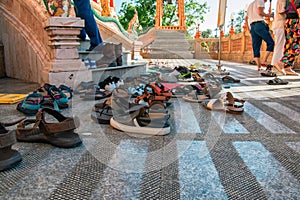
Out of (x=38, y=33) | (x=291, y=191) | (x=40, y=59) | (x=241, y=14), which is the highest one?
(x=241, y=14)

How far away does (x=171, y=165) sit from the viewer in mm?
1081

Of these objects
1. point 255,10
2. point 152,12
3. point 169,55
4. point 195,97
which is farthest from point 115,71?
point 152,12

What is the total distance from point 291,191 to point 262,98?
1.89 m

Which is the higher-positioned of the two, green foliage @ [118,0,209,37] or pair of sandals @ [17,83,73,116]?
green foliage @ [118,0,209,37]

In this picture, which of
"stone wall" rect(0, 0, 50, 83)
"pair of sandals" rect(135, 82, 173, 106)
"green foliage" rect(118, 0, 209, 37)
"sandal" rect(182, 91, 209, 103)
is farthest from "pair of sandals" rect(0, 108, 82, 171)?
"green foliage" rect(118, 0, 209, 37)

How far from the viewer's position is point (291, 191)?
875 millimetres

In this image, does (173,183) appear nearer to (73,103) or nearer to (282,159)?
(282,159)

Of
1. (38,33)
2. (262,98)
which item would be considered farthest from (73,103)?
(262,98)

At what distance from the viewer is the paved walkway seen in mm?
870

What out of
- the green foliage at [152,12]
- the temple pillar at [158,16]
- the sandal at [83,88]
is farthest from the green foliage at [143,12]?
the sandal at [83,88]

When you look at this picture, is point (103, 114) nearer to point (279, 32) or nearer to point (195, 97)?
point (195, 97)

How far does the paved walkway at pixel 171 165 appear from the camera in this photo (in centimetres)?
87

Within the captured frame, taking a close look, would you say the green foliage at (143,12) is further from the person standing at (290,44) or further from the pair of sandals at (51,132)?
the pair of sandals at (51,132)

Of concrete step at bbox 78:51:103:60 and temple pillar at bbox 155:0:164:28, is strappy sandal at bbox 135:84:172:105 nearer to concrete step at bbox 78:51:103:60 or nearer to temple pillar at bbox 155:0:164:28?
concrete step at bbox 78:51:103:60
